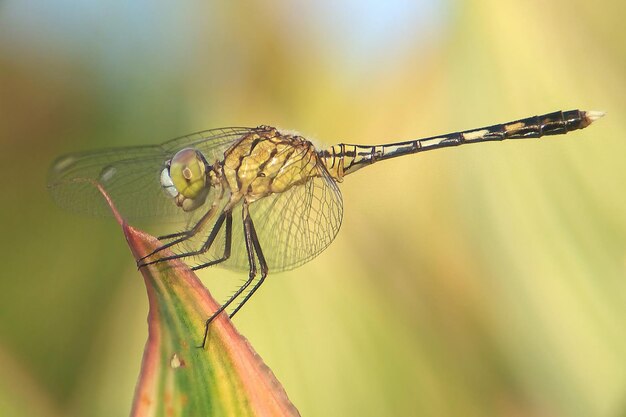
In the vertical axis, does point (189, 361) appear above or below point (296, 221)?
below

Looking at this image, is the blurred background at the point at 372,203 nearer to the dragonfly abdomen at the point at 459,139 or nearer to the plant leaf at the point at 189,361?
the dragonfly abdomen at the point at 459,139

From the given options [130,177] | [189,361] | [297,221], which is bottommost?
[189,361]

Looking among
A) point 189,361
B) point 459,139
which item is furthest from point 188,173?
point 459,139

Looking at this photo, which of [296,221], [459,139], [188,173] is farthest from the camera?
[459,139]

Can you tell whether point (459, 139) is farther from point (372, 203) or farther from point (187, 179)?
point (187, 179)

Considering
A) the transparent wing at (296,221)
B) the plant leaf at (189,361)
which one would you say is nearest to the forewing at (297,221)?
the transparent wing at (296,221)

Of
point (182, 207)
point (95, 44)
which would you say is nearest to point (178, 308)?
point (182, 207)

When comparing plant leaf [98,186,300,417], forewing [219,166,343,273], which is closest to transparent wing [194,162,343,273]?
forewing [219,166,343,273]
